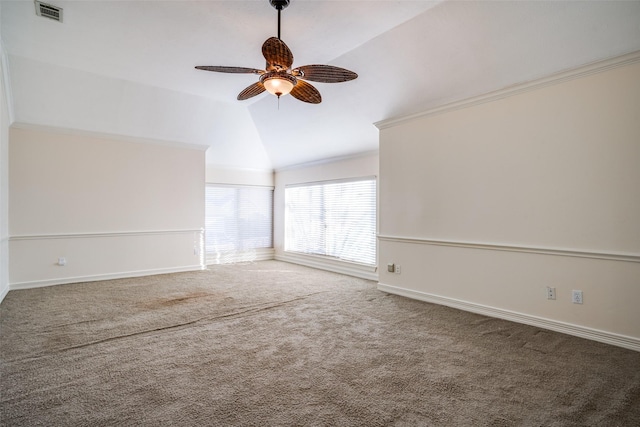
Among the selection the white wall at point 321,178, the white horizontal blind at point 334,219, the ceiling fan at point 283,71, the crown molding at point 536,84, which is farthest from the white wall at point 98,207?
the crown molding at point 536,84

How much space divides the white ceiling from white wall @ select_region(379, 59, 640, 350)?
312mm

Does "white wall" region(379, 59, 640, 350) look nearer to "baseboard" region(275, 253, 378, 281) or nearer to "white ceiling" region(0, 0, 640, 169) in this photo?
"white ceiling" region(0, 0, 640, 169)

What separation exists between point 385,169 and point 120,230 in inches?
177

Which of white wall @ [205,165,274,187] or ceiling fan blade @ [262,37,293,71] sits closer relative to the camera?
ceiling fan blade @ [262,37,293,71]

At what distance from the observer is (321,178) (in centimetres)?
662

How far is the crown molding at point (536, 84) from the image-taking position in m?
2.72

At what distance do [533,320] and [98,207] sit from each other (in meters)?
6.21

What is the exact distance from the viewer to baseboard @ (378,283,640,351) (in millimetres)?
2746

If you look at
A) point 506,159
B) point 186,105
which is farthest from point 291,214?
point 506,159

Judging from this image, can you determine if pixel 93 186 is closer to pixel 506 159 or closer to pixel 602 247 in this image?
pixel 506 159

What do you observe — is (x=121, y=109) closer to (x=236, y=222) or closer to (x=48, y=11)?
(x=48, y=11)

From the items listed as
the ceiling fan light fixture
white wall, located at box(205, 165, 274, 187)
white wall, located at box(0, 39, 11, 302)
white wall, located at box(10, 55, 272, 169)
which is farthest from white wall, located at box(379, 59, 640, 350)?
white wall, located at box(0, 39, 11, 302)

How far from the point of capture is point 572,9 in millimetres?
2529

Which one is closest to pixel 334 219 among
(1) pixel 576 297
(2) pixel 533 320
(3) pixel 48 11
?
(2) pixel 533 320
